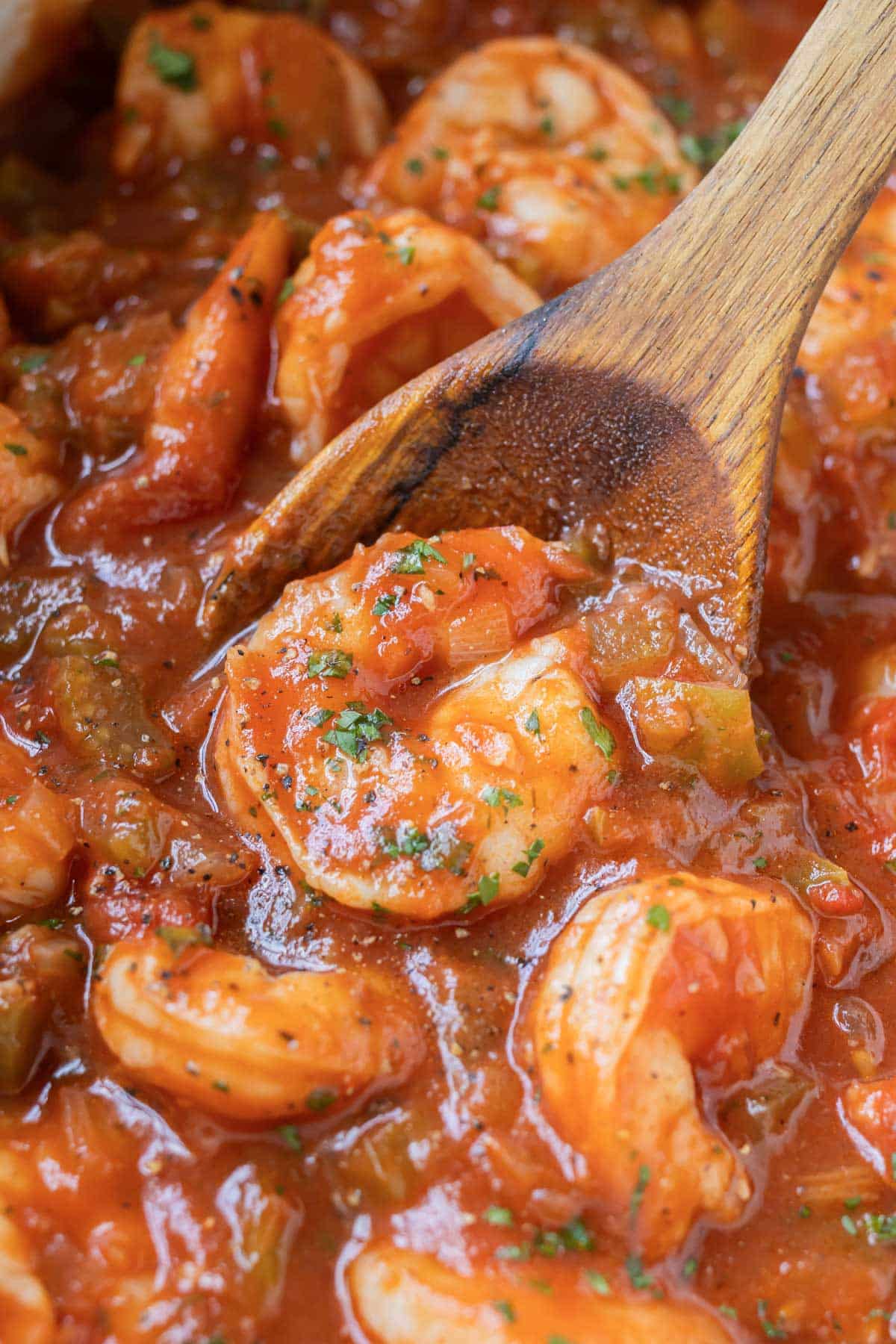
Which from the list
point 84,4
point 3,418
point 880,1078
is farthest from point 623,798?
point 84,4

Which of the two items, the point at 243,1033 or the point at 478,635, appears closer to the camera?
the point at 243,1033

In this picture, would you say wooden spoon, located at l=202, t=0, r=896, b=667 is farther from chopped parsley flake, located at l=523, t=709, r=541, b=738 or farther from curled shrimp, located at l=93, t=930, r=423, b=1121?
curled shrimp, located at l=93, t=930, r=423, b=1121

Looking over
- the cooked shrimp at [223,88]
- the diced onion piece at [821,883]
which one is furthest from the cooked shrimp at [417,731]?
the cooked shrimp at [223,88]

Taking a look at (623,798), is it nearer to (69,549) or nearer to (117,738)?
(117,738)

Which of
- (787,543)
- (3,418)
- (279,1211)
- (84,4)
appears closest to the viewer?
(279,1211)

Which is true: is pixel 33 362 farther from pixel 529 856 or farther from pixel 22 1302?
pixel 22 1302

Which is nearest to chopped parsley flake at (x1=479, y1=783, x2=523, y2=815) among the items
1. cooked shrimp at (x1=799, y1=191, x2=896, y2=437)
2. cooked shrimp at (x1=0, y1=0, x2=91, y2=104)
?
cooked shrimp at (x1=799, y1=191, x2=896, y2=437)

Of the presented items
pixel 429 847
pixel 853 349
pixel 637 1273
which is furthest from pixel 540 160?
pixel 637 1273

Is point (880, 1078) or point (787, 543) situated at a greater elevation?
point (787, 543)
